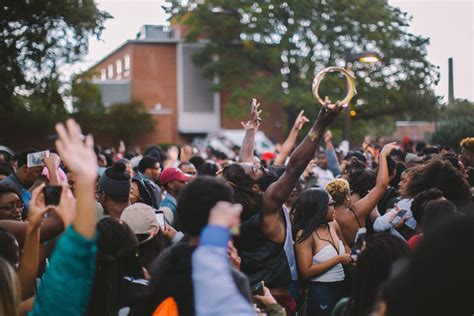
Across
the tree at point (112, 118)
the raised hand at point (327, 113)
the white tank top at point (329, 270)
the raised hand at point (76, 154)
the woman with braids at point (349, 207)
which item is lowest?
the white tank top at point (329, 270)

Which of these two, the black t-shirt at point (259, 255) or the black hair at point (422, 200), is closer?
the black t-shirt at point (259, 255)

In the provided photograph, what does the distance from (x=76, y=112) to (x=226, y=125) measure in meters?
12.0

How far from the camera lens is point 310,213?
6.09 meters

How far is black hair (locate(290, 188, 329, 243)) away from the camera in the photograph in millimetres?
6016

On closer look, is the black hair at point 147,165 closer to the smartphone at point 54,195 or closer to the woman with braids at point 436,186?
the woman with braids at point 436,186

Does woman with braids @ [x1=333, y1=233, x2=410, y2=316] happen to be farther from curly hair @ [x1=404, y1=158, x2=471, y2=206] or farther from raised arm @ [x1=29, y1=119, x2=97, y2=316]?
curly hair @ [x1=404, y1=158, x2=471, y2=206]

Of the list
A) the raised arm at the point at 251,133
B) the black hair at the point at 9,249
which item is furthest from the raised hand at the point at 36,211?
the raised arm at the point at 251,133

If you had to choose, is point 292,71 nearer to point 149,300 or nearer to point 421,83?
point 421,83

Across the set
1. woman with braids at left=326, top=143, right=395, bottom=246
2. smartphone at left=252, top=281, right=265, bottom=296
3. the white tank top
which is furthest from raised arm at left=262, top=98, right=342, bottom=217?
woman with braids at left=326, top=143, right=395, bottom=246

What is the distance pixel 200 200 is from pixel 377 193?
11.5 ft

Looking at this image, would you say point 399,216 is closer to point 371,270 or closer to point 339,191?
point 339,191

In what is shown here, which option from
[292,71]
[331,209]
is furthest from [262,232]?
[292,71]

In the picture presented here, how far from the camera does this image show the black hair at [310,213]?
6016 mm

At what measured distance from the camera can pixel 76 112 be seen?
4409cm
